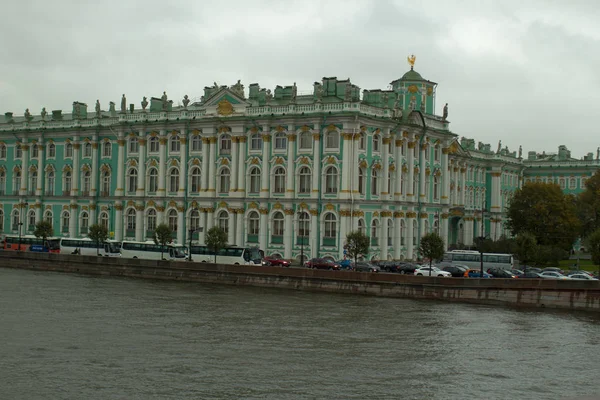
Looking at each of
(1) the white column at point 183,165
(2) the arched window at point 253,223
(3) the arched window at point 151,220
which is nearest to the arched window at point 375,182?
(2) the arched window at point 253,223

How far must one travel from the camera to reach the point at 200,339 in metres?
29.8

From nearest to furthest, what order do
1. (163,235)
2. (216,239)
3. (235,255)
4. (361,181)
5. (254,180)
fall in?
1. (216,239)
2. (235,255)
3. (361,181)
4. (163,235)
5. (254,180)

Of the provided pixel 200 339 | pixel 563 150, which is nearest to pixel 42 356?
pixel 200 339

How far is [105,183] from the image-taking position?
6881 cm

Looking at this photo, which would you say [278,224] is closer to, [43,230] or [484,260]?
[484,260]

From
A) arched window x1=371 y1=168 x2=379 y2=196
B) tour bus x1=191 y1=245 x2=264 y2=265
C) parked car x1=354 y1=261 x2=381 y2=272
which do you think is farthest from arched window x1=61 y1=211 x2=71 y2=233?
parked car x1=354 y1=261 x2=381 y2=272

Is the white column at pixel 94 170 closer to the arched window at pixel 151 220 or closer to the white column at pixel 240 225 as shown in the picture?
the arched window at pixel 151 220

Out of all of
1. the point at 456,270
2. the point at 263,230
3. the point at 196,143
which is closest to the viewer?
the point at 456,270

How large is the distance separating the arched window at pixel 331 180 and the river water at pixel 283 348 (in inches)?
575

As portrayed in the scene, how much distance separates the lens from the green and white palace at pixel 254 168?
56.9m

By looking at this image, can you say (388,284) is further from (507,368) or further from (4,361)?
(4,361)

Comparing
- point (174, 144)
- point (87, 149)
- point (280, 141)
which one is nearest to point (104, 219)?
point (87, 149)

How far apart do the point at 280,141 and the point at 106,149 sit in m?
17.9

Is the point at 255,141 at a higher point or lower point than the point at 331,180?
higher
